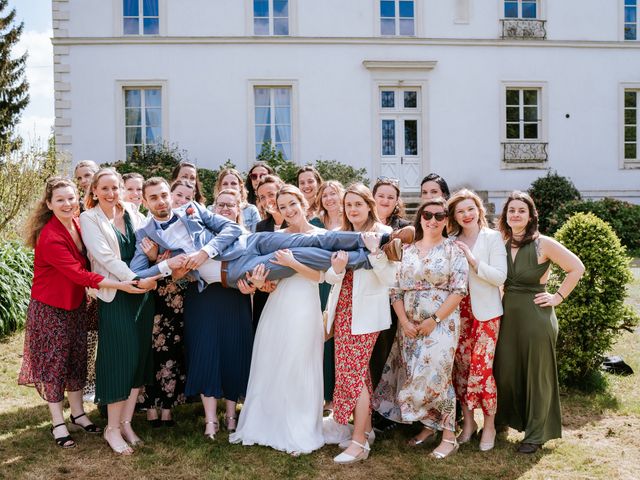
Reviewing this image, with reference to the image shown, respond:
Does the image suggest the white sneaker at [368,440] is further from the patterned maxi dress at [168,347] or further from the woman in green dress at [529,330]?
the patterned maxi dress at [168,347]

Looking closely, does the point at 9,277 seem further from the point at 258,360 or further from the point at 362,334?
the point at 362,334

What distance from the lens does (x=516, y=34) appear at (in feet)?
55.0

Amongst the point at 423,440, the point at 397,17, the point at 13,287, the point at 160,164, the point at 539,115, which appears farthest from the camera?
the point at 539,115

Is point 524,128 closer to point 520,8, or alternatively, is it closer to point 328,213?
point 520,8

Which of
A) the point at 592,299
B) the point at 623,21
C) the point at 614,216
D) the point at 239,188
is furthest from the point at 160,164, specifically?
the point at 623,21

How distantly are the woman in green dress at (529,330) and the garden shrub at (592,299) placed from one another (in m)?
1.10

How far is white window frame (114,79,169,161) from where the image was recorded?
15.7 m

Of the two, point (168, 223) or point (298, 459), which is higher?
point (168, 223)

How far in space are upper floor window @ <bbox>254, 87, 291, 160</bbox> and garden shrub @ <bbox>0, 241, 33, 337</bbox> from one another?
8.66 m

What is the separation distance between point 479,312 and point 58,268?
3.00 metres

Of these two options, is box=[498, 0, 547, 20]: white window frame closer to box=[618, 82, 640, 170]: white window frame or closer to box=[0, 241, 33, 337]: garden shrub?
box=[618, 82, 640, 170]: white window frame

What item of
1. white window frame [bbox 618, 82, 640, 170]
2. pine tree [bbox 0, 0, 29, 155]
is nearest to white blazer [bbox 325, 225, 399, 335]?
white window frame [bbox 618, 82, 640, 170]

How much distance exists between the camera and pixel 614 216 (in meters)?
15.1

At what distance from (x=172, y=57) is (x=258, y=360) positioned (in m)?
13.0
